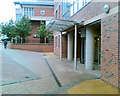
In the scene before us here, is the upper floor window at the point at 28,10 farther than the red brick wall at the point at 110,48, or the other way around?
the upper floor window at the point at 28,10

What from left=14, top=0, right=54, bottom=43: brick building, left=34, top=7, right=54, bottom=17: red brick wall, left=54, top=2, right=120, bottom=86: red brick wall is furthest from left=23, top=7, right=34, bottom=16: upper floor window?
left=54, top=2, right=120, bottom=86: red brick wall

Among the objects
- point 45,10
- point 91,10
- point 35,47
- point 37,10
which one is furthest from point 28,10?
point 91,10

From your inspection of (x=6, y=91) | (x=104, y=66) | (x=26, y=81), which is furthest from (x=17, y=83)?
(x=104, y=66)

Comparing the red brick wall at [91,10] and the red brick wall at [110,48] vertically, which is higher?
the red brick wall at [91,10]

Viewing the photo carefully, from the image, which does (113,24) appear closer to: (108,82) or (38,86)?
(108,82)

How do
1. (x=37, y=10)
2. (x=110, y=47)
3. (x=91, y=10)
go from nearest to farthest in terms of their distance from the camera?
(x=110, y=47) < (x=91, y=10) < (x=37, y=10)

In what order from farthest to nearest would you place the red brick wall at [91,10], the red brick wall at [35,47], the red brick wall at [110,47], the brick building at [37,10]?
1. the brick building at [37,10]
2. the red brick wall at [35,47]
3. the red brick wall at [91,10]
4. the red brick wall at [110,47]

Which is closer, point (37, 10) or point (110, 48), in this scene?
point (110, 48)

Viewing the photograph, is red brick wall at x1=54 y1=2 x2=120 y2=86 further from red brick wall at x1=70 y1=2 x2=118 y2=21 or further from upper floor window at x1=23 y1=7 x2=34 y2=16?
upper floor window at x1=23 y1=7 x2=34 y2=16

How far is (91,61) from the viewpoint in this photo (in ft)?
28.9

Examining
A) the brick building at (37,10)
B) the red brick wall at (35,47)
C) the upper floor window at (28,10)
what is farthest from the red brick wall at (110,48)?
the upper floor window at (28,10)

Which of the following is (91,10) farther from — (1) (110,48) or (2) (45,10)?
(2) (45,10)

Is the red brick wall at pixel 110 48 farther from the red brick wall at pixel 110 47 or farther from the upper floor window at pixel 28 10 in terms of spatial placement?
the upper floor window at pixel 28 10

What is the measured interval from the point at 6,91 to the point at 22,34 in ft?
67.5
